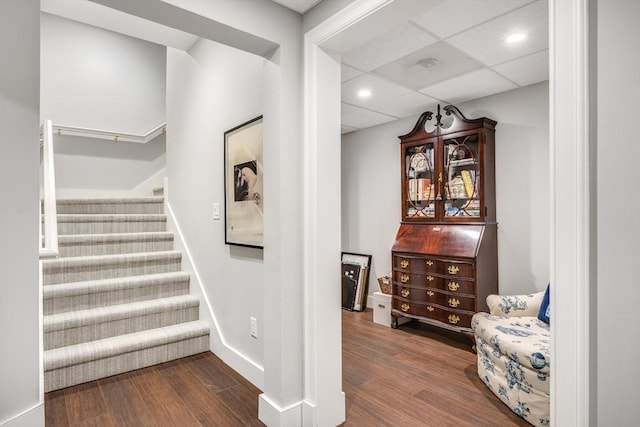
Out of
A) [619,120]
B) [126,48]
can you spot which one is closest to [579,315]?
[619,120]

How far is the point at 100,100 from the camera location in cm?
444

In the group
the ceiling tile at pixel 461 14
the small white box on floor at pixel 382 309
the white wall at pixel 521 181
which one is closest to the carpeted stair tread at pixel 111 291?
the small white box on floor at pixel 382 309

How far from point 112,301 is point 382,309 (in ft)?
8.35

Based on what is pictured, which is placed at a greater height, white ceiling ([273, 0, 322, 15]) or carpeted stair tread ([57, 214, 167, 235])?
white ceiling ([273, 0, 322, 15])

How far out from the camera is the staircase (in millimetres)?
2441

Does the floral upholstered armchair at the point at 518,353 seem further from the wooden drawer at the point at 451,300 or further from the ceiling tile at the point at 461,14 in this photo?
the ceiling tile at the point at 461,14

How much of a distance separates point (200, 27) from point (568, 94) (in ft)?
5.00

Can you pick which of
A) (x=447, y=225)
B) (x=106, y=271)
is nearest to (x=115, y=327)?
(x=106, y=271)

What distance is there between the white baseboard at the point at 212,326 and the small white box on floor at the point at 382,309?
69.4 inches

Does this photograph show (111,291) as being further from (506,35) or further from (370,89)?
(506,35)

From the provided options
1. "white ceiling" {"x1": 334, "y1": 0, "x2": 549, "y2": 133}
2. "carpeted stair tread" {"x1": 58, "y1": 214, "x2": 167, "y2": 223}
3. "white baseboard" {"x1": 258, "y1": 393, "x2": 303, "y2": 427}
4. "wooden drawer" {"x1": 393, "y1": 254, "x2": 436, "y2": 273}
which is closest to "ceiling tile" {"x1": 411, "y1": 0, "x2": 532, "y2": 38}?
"white ceiling" {"x1": 334, "y1": 0, "x2": 549, "y2": 133}

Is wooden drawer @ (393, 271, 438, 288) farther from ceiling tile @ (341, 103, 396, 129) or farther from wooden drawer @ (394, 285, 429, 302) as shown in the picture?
ceiling tile @ (341, 103, 396, 129)

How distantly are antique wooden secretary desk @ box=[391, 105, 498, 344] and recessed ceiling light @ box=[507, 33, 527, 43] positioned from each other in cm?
97

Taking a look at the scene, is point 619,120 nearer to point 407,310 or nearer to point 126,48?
point 407,310
